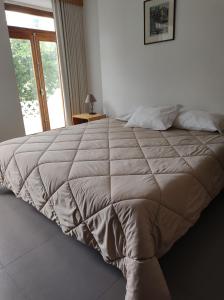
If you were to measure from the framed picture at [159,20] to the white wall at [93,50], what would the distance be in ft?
4.16

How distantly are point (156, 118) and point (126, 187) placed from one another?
152 cm

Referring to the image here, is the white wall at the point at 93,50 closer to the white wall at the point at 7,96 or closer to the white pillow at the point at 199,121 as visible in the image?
the white wall at the point at 7,96

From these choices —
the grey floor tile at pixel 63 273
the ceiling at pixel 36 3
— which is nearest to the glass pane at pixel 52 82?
the ceiling at pixel 36 3

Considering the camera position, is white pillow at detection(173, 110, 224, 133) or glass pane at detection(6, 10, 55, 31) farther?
glass pane at detection(6, 10, 55, 31)

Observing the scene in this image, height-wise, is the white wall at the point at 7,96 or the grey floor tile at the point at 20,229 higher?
the white wall at the point at 7,96

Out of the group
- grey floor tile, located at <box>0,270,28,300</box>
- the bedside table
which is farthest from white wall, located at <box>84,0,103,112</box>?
grey floor tile, located at <box>0,270,28,300</box>

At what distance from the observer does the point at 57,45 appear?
Answer: 12.8 feet

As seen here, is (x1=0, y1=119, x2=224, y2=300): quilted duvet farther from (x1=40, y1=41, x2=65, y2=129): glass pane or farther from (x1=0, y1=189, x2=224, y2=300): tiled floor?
(x1=40, y1=41, x2=65, y2=129): glass pane

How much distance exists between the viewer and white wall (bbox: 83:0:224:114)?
2479 millimetres

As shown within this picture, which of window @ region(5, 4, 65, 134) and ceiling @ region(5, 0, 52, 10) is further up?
ceiling @ region(5, 0, 52, 10)

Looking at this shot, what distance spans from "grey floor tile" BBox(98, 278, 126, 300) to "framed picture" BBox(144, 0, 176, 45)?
2.73 m

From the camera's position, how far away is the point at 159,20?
2785 millimetres

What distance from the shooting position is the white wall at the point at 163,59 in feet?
8.13

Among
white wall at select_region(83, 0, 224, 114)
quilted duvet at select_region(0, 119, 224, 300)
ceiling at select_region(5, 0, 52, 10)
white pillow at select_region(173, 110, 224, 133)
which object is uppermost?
ceiling at select_region(5, 0, 52, 10)
